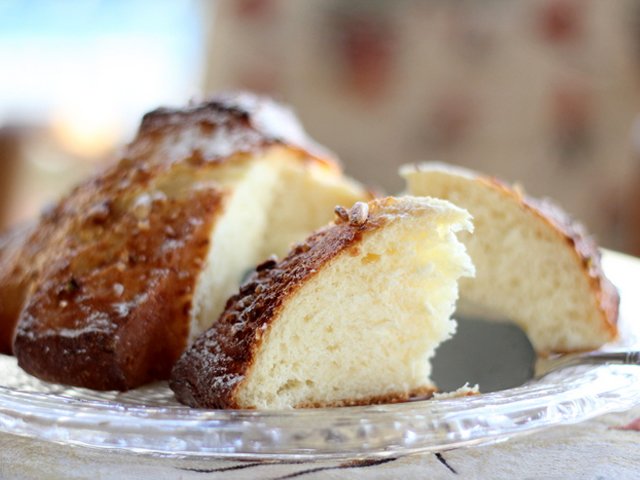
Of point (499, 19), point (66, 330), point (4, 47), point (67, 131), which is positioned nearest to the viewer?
point (66, 330)

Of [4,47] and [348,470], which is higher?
[4,47]

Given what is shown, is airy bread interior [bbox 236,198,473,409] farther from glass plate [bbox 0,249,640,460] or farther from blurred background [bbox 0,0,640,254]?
blurred background [bbox 0,0,640,254]

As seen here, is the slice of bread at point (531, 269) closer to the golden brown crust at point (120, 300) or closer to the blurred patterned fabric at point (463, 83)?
the golden brown crust at point (120, 300)

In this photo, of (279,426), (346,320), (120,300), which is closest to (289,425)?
(279,426)

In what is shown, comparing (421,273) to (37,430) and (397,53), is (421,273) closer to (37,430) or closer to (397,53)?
(37,430)

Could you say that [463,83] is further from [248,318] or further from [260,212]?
[248,318]

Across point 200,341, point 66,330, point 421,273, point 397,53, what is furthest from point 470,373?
point 397,53

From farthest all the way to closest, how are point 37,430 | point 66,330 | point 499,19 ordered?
point 499,19 < point 66,330 < point 37,430
